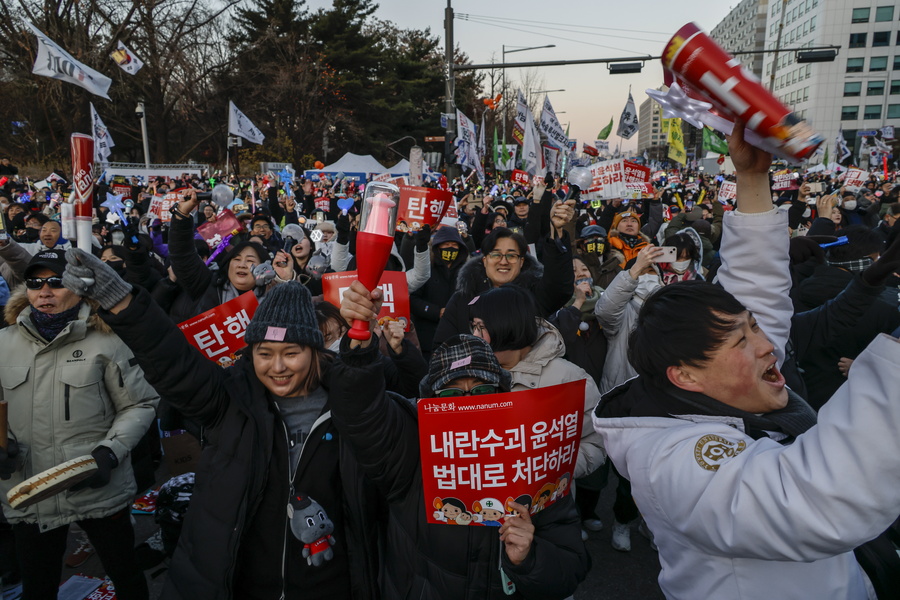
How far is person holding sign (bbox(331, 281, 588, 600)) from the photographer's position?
170cm

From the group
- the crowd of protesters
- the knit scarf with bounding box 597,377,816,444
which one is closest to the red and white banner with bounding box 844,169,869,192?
the crowd of protesters

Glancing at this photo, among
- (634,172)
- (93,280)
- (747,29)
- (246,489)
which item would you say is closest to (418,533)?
(246,489)

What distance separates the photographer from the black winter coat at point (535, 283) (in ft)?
11.6

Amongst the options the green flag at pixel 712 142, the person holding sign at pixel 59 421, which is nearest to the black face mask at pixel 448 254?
the person holding sign at pixel 59 421

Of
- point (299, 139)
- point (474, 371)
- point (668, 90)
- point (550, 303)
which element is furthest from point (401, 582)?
point (299, 139)

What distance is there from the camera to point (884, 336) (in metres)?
0.94

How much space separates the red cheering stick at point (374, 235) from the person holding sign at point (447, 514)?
9 cm

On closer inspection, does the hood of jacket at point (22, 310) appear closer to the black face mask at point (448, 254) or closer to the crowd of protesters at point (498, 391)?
the crowd of protesters at point (498, 391)

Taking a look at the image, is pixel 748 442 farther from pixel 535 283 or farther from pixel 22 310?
pixel 22 310

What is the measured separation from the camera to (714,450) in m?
1.21

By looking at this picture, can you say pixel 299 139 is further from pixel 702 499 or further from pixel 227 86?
pixel 702 499

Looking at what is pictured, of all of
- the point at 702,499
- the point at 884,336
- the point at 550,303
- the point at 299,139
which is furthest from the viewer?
the point at 299,139

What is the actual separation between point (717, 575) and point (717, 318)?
23.5 inches

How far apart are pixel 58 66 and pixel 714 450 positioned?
1264 cm
